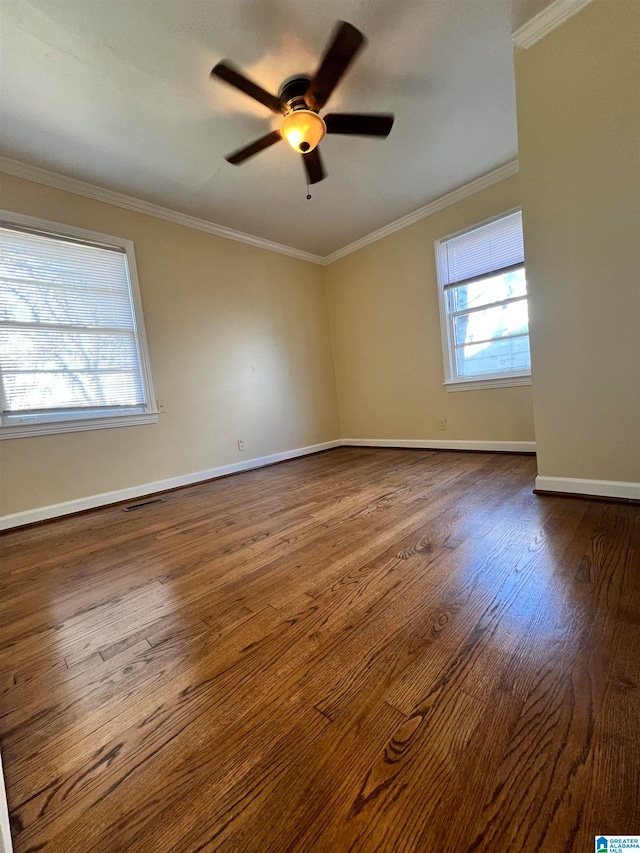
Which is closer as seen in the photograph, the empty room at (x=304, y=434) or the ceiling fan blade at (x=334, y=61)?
the empty room at (x=304, y=434)

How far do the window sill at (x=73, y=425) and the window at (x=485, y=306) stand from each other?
Result: 10.9ft

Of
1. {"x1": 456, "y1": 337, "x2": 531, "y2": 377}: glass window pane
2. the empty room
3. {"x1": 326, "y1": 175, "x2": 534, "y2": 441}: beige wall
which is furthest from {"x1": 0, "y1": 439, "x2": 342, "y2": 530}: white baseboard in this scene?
{"x1": 456, "y1": 337, "x2": 531, "y2": 377}: glass window pane

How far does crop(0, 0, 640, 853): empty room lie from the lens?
67cm

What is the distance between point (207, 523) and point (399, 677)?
1685 mm

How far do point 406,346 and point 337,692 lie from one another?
384 cm

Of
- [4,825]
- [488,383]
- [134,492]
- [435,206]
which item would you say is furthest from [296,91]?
[134,492]

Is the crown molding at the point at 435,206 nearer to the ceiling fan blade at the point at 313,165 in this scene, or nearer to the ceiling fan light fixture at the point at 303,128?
the ceiling fan blade at the point at 313,165

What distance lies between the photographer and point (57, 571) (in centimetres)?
175

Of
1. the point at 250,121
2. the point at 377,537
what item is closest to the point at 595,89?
the point at 250,121

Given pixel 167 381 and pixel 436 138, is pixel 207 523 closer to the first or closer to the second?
pixel 167 381

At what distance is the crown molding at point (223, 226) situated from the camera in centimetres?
258

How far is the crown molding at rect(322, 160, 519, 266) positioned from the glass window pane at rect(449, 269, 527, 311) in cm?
90

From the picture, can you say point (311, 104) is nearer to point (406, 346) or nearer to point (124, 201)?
point (124, 201)

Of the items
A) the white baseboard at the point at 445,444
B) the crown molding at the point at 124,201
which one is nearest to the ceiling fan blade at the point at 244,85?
the crown molding at the point at 124,201
